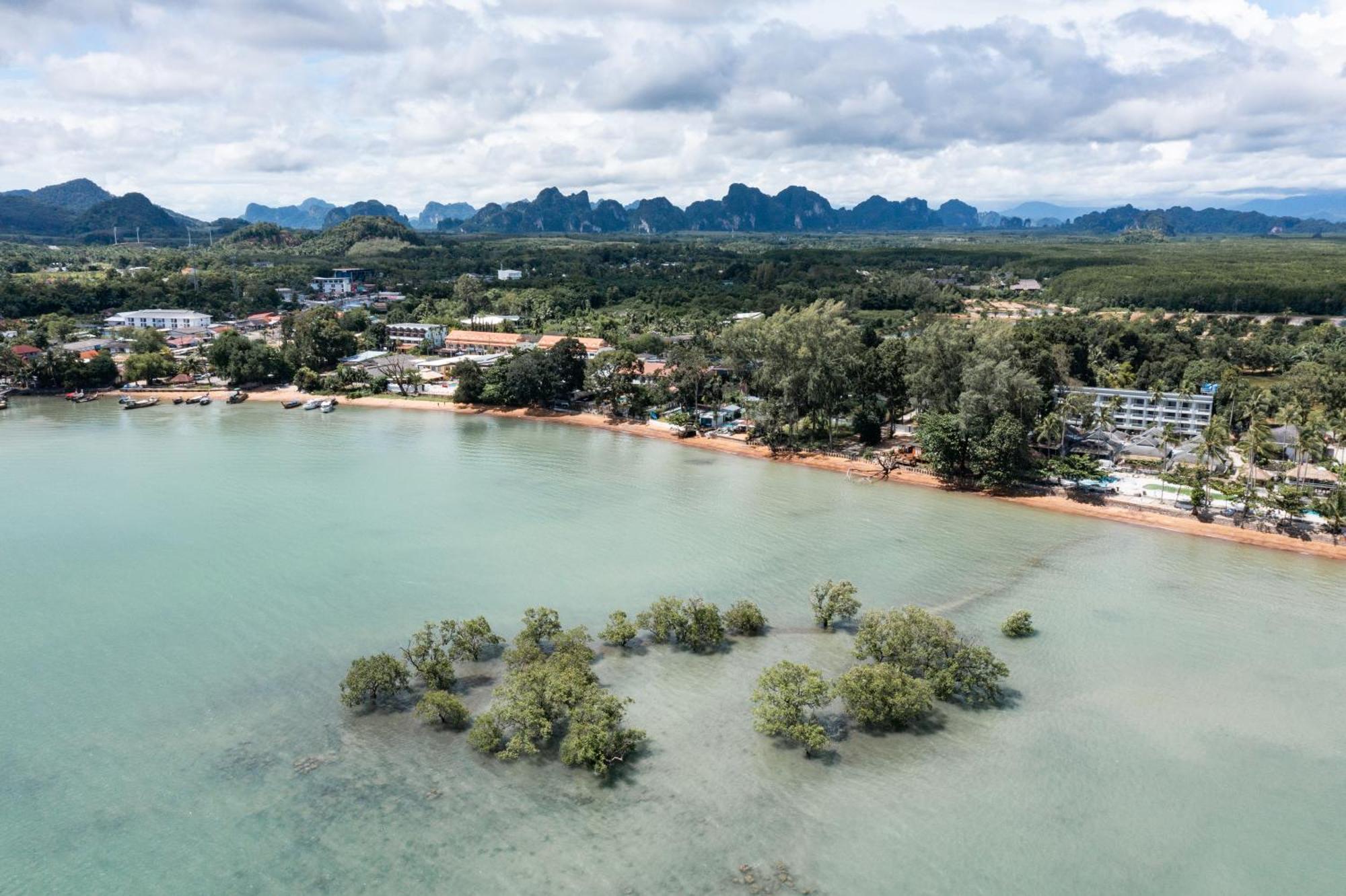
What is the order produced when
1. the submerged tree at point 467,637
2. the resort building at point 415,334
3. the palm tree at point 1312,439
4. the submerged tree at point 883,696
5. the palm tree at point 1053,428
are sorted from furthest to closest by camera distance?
the resort building at point 415,334, the palm tree at point 1053,428, the palm tree at point 1312,439, the submerged tree at point 467,637, the submerged tree at point 883,696

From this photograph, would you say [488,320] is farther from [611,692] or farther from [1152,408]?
[611,692]

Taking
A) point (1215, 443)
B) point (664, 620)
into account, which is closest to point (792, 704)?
point (664, 620)

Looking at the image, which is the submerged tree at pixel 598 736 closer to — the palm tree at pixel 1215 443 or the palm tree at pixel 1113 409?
the palm tree at pixel 1215 443

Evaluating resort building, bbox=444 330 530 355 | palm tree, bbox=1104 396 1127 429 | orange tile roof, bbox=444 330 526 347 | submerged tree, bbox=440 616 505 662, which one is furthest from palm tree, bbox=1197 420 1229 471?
orange tile roof, bbox=444 330 526 347

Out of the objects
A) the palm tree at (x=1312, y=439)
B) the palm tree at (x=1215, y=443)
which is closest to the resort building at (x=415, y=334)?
the palm tree at (x=1215, y=443)

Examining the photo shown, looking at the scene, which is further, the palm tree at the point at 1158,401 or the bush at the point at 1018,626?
the palm tree at the point at 1158,401

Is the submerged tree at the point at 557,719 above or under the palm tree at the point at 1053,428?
under
